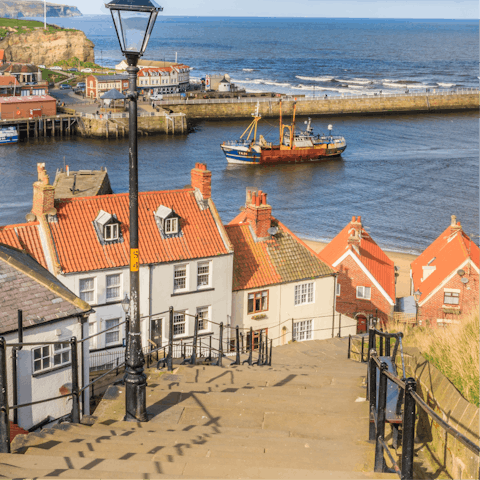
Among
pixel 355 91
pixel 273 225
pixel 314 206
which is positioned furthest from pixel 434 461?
pixel 355 91

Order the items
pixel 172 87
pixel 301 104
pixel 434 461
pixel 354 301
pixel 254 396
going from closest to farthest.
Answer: pixel 434 461, pixel 254 396, pixel 354 301, pixel 301 104, pixel 172 87

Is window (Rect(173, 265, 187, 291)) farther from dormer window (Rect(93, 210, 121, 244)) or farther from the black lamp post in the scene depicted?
the black lamp post

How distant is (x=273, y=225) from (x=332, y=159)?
6421cm

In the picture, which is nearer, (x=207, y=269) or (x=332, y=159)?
(x=207, y=269)

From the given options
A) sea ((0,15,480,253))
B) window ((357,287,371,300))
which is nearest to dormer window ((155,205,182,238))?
window ((357,287,371,300))

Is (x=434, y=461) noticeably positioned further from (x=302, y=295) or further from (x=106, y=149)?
(x=106, y=149)

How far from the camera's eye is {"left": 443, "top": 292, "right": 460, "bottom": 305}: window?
35.9 m

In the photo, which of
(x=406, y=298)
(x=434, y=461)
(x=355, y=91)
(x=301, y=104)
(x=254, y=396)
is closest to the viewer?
(x=434, y=461)

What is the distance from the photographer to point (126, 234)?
1203 inches

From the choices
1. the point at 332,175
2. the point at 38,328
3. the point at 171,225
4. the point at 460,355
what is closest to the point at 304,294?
the point at 171,225

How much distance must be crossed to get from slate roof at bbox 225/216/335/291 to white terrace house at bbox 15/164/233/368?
1213mm

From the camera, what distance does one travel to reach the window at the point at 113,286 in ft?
95.4

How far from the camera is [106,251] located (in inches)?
1158

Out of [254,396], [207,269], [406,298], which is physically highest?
[254,396]
